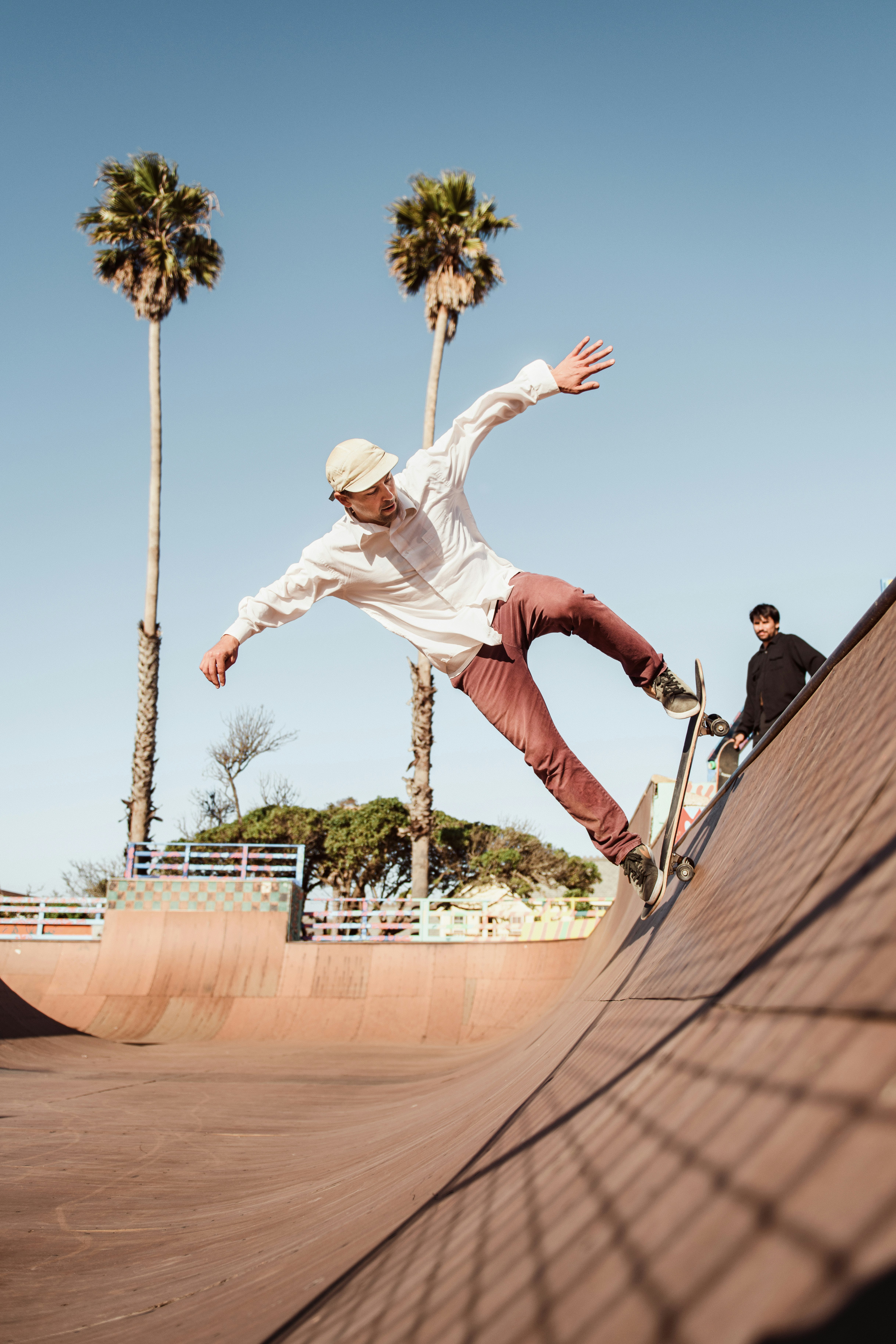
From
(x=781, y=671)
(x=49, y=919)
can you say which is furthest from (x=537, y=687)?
(x=49, y=919)

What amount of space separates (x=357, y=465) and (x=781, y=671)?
150 inches

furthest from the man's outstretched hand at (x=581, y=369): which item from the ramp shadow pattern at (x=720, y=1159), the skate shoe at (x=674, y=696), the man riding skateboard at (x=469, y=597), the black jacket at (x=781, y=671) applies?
the black jacket at (x=781, y=671)

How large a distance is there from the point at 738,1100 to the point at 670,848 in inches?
90.9

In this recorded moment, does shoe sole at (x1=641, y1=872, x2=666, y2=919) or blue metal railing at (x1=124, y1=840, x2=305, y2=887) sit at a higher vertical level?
shoe sole at (x1=641, y1=872, x2=666, y2=919)

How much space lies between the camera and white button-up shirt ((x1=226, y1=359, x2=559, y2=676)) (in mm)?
3348

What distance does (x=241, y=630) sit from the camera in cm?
354

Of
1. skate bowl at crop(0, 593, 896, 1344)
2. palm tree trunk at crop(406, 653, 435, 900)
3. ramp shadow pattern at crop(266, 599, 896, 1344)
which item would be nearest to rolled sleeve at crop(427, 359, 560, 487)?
skate bowl at crop(0, 593, 896, 1344)

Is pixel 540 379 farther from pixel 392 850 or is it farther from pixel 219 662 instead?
pixel 392 850

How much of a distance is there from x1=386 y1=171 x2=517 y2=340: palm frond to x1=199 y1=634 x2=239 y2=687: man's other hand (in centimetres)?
1673

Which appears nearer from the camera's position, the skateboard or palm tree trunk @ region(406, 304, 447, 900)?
the skateboard

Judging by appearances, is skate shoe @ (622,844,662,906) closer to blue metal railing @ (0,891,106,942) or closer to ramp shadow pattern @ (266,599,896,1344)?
ramp shadow pattern @ (266,599,896,1344)

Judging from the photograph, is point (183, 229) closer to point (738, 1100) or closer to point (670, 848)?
point (670, 848)

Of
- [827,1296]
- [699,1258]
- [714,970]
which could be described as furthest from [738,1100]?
[714,970]

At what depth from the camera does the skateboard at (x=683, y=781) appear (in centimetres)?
302
